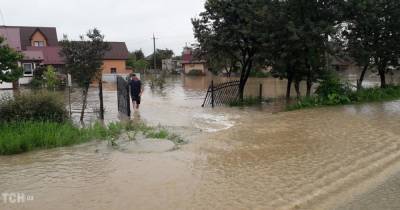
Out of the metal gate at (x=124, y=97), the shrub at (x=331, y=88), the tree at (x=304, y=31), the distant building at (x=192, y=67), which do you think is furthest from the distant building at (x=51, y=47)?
the shrub at (x=331, y=88)

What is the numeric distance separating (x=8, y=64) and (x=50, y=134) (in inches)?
112

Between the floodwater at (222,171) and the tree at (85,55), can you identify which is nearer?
the floodwater at (222,171)

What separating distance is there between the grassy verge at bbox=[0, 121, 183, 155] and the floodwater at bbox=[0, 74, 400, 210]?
414 mm

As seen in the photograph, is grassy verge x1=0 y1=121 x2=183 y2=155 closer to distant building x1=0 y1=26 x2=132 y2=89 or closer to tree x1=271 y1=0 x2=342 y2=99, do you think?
tree x1=271 y1=0 x2=342 y2=99

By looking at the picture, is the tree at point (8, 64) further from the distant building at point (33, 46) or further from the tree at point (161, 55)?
the tree at point (161, 55)

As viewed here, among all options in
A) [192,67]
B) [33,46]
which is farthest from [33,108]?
[192,67]

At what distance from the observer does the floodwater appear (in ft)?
18.8

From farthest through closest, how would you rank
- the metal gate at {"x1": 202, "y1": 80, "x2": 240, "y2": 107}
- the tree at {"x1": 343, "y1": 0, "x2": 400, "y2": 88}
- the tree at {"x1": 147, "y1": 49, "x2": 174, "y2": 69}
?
1. the tree at {"x1": 147, "y1": 49, "x2": 174, "y2": 69}
2. the tree at {"x1": 343, "y1": 0, "x2": 400, "y2": 88}
3. the metal gate at {"x1": 202, "y1": 80, "x2": 240, "y2": 107}

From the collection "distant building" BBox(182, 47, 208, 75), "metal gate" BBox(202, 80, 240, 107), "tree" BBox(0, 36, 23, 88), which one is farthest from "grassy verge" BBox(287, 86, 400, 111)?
"distant building" BBox(182, 47, 208, 75)

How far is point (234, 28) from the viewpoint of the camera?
61.3ft

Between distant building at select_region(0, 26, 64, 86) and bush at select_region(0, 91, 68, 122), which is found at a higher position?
distant building at select_region(0, 26, 64, 86)

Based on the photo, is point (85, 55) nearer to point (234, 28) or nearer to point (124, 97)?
point (124, 97)

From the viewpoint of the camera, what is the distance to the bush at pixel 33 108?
11125 millimetres

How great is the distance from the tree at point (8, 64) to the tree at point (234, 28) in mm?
9908
